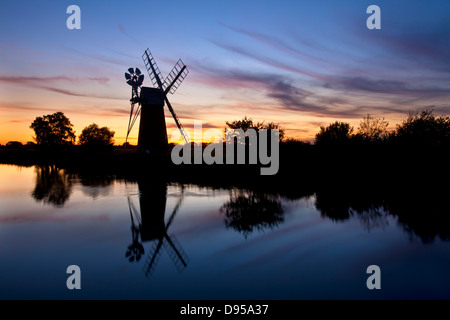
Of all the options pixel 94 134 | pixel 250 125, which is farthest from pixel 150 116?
pixel 94 134

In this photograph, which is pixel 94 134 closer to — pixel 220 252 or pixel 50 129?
pixel 50 129

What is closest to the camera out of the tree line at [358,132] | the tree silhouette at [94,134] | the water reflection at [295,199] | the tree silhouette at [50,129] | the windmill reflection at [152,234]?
the windmill reflection at [152,234]

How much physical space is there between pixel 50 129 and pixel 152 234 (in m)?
75.4

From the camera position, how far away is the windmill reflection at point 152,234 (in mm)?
7521

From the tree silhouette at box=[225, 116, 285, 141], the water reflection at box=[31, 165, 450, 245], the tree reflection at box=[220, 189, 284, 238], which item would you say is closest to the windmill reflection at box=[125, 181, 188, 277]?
the water reflection at box=[31, 165, 450, 245]

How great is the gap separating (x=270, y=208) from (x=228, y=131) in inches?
730

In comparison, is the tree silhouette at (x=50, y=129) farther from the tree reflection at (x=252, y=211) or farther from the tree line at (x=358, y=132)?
the tree reflection at (x=252, y=211)

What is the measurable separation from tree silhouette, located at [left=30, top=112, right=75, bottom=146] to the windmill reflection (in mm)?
67707

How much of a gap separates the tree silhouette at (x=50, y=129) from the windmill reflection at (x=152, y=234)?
6771cm

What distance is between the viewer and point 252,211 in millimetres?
12812

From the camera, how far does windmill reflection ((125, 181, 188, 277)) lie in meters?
7.52

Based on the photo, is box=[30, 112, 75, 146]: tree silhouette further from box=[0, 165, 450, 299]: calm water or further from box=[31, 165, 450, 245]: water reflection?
box=[0, 165, 450, 299]: calm water

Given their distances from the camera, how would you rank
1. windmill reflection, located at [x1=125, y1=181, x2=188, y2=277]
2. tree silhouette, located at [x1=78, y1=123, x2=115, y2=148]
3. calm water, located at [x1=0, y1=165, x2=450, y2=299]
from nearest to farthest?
calm water, located at [x1=0, y1=165, x2=450, y2=299] → windmill reflection, located at [x1=125, y1=181, x2=188, y2=277] → tree silhouette, located at [x1=78, y1=123, x2=115, y2=148]

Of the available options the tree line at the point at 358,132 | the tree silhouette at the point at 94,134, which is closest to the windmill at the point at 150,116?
the tree line at the point at 358,132
